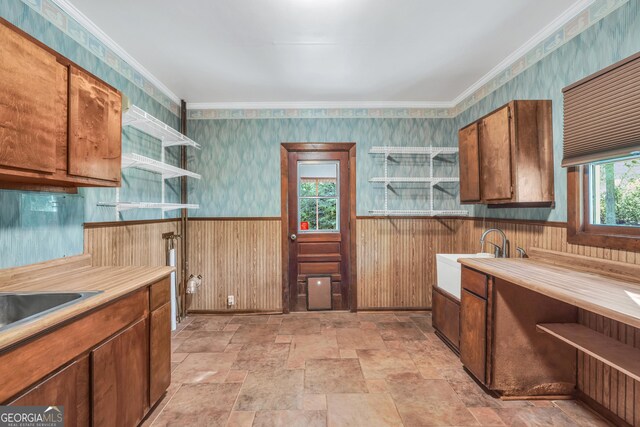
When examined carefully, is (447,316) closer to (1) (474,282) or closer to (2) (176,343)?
(1) (474,282)

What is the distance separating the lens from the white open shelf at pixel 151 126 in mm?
2285

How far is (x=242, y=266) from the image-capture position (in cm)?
370

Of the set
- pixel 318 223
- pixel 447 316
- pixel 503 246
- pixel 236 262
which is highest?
pixel 318 223

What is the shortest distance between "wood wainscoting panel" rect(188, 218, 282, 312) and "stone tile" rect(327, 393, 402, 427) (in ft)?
6.04

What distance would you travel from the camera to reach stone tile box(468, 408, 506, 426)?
1.79 metres

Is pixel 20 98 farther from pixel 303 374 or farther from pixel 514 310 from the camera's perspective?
pixel 514 310

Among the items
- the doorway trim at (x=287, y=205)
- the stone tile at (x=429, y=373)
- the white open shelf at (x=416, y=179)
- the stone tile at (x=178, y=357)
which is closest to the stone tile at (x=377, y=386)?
the stone tile at (x=429, y=373)

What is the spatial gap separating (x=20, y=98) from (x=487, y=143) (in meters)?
3.00

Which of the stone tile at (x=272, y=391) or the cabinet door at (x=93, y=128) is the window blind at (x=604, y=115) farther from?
the cabinet door at (x=93, y=128)

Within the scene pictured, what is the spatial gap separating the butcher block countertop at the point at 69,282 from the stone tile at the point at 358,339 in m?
1.79

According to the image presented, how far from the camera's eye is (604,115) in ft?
5.81

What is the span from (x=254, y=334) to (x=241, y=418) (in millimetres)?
1265

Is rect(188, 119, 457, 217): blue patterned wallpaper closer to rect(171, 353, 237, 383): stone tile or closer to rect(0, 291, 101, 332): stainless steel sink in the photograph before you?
rect(171, 353, 237, 383): stone tile

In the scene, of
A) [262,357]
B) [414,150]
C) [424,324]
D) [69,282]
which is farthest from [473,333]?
[69,282]
